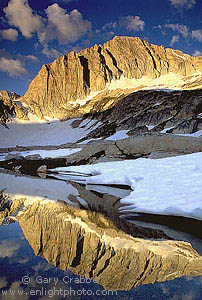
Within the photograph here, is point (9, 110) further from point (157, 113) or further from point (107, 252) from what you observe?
point (107, 252)

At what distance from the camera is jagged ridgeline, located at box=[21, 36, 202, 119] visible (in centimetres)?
10675

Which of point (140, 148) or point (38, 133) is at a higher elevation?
point (38, 133)

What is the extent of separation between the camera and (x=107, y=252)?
3.56 metres

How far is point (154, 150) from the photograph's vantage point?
16016 millimetres

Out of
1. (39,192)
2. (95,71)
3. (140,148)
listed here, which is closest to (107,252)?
(39,192)

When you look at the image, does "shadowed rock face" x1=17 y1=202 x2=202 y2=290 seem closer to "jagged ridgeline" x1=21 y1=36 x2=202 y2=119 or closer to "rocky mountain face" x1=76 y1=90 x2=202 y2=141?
"rocky mountain face" x1=76 y1=90 x2=202 y2=141

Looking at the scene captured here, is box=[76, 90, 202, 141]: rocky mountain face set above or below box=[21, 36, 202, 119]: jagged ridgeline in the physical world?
below

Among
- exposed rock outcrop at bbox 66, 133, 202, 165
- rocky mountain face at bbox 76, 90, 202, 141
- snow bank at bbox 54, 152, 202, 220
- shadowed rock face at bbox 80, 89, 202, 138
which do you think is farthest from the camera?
shadowed rock face at bbox 80, 89, 202, 138

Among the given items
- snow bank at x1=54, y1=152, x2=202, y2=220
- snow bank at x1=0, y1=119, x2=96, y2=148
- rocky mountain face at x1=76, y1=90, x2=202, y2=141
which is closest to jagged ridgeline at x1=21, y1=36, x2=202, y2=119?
snow bank at x1=0, y1=119, x2=96, y2=148

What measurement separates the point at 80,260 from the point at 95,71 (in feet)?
393

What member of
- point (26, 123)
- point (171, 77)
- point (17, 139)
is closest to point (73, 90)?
point (26, 123)

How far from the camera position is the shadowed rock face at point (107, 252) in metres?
2.86

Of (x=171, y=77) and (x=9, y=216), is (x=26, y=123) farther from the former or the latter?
(x=9, y=216)

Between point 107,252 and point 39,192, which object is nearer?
point 107,252
